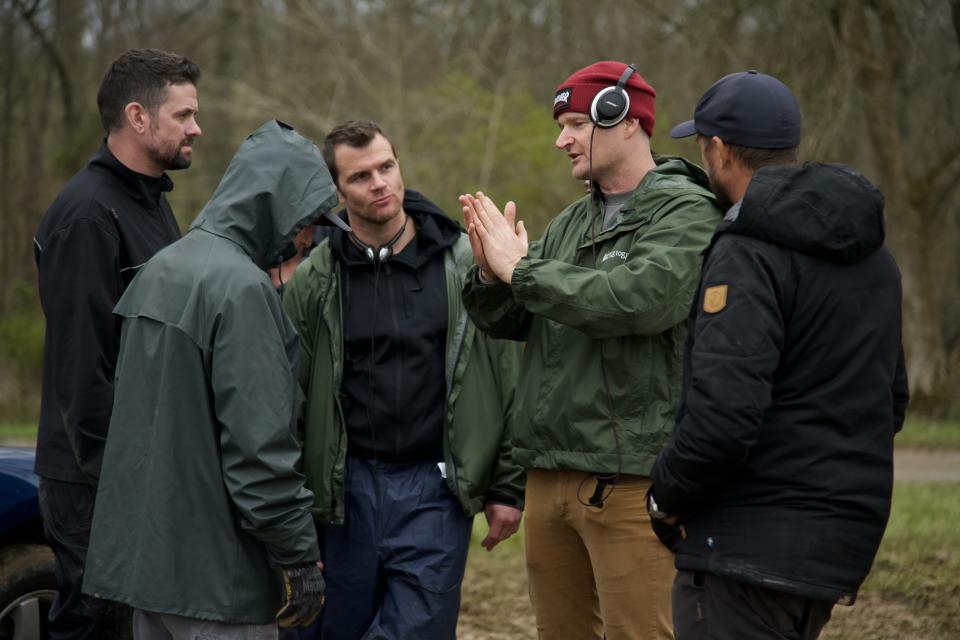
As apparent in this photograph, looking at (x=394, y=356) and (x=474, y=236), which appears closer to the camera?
(x=474, y=236)

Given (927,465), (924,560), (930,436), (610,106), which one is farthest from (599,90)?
(930,436)

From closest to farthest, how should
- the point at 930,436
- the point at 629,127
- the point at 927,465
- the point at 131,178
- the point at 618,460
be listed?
1. the point at 618,460
2. the point at 629,127
3. the point at 131,178
4. the point at 927,465
5. the point at 930,436

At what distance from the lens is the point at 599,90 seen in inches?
160

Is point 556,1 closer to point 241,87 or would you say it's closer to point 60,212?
point 241,87

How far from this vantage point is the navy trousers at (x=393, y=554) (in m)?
4.32

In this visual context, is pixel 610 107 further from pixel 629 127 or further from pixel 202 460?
pixel 202 460

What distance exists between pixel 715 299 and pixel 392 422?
166 cm

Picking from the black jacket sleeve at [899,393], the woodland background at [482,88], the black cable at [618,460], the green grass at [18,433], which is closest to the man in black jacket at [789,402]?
the black jacket sleeve at [899,393]

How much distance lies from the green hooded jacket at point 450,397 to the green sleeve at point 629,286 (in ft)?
2.04

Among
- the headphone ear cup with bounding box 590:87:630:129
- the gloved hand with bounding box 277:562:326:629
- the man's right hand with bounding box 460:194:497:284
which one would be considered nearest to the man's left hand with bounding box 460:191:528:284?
the man's right hand with bounding box 460:194:497:284

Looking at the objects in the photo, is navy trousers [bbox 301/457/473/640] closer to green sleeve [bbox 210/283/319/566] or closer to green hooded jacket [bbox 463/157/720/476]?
green hooded jacket [bbox 463/157/720/476]

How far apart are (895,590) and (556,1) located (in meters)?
16.2

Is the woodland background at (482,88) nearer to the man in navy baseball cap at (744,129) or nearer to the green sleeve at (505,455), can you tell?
the green sleeve at (505,455)

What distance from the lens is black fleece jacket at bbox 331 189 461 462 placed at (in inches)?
172
